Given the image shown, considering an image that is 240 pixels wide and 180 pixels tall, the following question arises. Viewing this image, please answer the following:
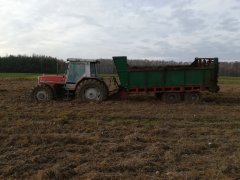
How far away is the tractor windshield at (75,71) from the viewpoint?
65.8ft

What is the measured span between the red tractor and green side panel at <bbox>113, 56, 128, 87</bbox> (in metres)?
0.78

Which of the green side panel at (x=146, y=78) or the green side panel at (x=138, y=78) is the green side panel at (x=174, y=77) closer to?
the green side panel at (x=146, y=78)

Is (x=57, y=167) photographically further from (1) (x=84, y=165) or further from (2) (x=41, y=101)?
(2) (x=41, y=101)

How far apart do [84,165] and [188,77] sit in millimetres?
11959

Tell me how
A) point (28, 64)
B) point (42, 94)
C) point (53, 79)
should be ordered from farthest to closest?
point (28, 64) < point (53, 79) < point (42, 94)

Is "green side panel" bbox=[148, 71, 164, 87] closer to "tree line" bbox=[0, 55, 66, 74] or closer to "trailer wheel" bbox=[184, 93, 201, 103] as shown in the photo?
"trailer wheel" bbox=[184, 93, 201, 103]

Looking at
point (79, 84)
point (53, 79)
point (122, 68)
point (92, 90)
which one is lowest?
point (92, 90)

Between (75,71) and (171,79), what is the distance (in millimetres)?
4193

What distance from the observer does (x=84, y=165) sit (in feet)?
28.9

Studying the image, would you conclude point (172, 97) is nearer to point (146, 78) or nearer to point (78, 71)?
point (146, 78)

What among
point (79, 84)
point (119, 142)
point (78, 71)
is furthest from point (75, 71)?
point (119, 142)

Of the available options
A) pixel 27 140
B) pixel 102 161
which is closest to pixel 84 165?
pixel 102 161

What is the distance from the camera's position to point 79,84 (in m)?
20.1

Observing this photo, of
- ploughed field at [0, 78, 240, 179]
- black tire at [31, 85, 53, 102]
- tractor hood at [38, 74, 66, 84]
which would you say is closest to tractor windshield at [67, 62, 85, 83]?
tractor hood at [38, 74, 66, 84]
